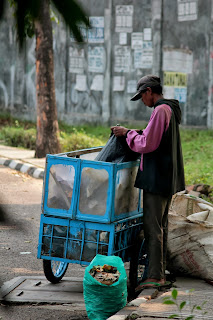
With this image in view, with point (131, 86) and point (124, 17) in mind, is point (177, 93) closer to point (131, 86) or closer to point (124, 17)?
point (131, 86)

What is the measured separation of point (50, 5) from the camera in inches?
45.8

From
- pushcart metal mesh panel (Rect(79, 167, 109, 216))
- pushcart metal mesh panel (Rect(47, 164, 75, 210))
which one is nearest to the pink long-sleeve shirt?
pushcart metal mesh panel (Rect(79, 167, 109, 216))

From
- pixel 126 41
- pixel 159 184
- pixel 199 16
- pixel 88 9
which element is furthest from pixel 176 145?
pixel 126 41

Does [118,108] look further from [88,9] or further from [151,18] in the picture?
[88,9]

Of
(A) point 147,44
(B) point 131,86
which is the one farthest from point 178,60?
(B) point 131,86

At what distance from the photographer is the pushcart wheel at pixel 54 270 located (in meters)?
5.05

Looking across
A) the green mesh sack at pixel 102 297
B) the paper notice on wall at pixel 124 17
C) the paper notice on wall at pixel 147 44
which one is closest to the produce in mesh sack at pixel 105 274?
the green mesh sack at pixel 102 297

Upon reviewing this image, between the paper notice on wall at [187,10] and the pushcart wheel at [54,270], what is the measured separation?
11.2 m

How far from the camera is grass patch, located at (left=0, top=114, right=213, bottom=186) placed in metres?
10.6

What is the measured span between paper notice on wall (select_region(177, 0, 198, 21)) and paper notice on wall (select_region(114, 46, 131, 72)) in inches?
68.6

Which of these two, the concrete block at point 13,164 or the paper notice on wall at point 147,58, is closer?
the concrete block at point 13,164

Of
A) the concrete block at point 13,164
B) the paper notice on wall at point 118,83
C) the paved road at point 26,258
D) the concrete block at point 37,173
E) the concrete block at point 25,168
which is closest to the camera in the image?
the paved road at point 26,258

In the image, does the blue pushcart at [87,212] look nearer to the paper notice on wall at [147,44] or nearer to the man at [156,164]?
the man at [156,164]

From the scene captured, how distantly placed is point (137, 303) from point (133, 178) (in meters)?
1.12
